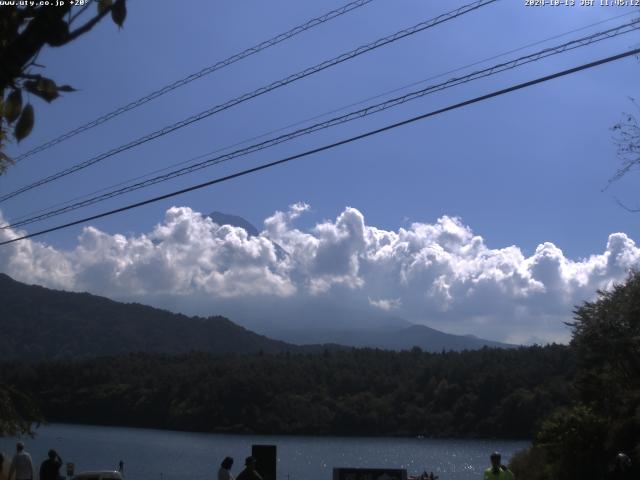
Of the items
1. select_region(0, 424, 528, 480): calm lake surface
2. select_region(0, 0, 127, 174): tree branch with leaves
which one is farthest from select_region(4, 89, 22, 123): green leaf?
select_region(0, 424, 528, 480): calm lake surface

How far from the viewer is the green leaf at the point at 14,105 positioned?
3760mm

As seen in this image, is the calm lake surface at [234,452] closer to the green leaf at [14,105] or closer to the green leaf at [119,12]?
the green leaf at [14,105]

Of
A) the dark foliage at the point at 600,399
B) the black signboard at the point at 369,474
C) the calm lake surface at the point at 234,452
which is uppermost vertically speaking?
the dark foliage at the point at 600,399

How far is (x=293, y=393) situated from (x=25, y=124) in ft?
354

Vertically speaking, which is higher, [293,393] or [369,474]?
[293,393]

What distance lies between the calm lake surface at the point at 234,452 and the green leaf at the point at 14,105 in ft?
154

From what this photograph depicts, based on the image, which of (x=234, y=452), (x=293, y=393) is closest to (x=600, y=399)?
(x=234, y=452)

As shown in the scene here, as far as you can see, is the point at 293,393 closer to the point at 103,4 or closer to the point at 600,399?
the point at 600,399

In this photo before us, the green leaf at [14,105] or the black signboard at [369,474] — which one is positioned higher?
the green leaf at [14,105]

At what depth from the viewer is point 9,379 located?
9844 centimetres

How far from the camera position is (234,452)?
72562mm

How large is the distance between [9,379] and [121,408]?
60.0ft

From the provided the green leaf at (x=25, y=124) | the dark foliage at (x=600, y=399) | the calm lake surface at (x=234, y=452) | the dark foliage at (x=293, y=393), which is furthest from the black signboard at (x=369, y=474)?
the dark foliage at (x=293, y=393)

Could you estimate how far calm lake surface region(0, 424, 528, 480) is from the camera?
58.0 meters
